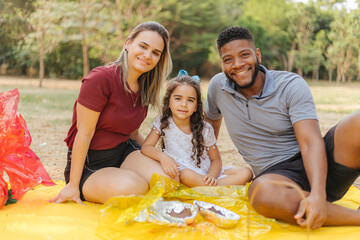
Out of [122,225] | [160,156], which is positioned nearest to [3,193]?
[122,225]

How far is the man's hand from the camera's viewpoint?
2.02 m

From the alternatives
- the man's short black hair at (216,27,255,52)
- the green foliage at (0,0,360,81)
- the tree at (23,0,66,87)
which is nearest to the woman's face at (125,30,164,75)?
the man's short black hair at (216,27,255,52)

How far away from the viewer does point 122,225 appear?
2.16 m

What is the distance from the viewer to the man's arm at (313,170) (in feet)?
6.66

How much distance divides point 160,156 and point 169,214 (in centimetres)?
60

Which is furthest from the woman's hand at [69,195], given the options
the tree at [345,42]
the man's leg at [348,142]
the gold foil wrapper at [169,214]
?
the tree at [345,42]

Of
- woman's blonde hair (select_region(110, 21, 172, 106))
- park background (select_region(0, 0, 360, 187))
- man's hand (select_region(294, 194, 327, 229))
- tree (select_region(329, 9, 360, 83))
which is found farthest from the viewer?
tree (select_region(329, 9, 360, 83))

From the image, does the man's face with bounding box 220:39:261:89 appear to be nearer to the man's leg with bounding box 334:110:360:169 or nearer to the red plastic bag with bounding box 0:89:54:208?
the man's leg with bounding box 334:110:360:169

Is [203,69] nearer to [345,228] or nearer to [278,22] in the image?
[278,22]

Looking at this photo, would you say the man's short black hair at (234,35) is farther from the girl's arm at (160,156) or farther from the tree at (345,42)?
the tree at (345,42)

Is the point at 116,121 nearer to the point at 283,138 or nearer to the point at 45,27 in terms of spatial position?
the point at 283,138

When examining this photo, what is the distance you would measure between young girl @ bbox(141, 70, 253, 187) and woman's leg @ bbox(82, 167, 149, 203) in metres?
0.31

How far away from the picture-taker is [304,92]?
7.99 ft

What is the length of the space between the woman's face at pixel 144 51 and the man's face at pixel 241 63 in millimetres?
507
